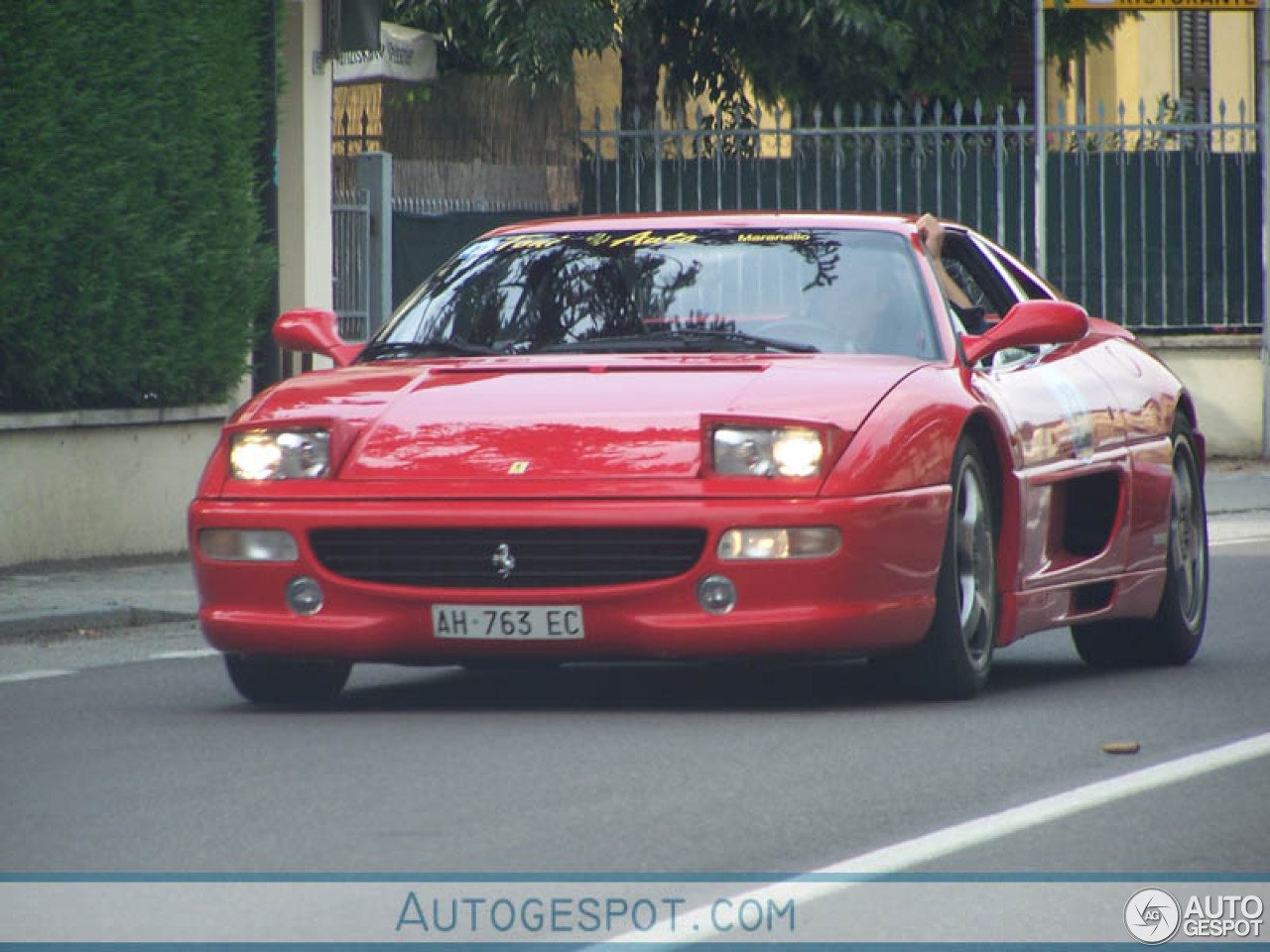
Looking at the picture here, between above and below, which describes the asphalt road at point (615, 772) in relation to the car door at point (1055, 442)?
below

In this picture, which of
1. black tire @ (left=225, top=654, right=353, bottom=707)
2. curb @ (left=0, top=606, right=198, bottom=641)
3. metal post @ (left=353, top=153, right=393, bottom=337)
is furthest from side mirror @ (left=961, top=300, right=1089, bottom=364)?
metal post @ (left=353, top=153, right=393, bottom=337)

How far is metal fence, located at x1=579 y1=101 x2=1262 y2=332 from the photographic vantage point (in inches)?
930

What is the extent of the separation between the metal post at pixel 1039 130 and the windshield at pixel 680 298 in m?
13.6

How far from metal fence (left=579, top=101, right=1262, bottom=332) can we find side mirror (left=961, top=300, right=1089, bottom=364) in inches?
551

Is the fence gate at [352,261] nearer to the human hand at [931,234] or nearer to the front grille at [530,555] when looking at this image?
the human hand at [931,234]

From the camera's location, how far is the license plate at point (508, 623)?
332 inches

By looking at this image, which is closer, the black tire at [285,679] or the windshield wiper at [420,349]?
the black tire at [285,679]

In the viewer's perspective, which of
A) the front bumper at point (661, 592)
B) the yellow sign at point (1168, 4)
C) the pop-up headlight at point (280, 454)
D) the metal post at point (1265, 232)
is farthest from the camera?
the metal post at point (1265, 232)

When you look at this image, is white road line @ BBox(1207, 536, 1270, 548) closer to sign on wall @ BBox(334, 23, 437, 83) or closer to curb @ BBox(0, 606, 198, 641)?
sign on wall @ BBox(334, 23, 437, 83)

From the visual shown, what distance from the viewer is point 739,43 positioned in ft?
84.5

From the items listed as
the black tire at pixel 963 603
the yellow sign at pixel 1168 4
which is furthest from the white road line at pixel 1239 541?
the black tire at pixel 963 603

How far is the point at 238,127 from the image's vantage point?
1653 centimetres

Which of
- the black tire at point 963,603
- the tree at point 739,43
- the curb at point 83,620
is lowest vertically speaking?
the curb at point 83,620

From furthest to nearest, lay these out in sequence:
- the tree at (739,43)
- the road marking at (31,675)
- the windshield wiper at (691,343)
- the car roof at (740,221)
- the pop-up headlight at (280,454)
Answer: the tree at (739,43) < the road marking at (31,675) < the car roof at (740,221) < the windshield wiper at (691,343) < the pop-up headlight at (280,454)
